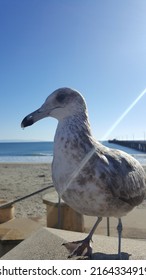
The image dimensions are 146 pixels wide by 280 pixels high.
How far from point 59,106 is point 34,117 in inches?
9.3

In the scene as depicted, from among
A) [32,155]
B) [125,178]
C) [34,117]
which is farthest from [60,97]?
[32,155]

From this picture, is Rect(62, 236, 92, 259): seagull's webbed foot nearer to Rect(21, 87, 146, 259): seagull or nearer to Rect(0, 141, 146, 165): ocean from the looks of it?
Rect(21, 87, 146, 259): seagull

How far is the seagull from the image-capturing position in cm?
248

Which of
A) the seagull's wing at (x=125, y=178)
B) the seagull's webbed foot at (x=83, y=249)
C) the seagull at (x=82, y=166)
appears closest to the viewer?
the seagull at (x=82, y=166)

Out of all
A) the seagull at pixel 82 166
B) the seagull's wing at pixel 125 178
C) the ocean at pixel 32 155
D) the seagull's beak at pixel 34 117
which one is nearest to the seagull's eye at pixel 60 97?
the seagull at pixel 82 166

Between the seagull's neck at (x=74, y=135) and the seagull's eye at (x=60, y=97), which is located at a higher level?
the seagull's eye at (x=60, y=97)

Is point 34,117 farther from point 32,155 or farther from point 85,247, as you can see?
point 32,155

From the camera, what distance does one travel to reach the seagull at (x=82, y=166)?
248 cm

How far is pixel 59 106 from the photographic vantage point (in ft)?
8.84

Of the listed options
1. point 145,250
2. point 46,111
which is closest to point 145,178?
point 145,250

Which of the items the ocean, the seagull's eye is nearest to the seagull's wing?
the seagull's eye

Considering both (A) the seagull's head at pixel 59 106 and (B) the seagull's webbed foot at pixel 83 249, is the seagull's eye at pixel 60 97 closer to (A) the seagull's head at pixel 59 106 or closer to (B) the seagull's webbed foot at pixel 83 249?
(A) the seagull's head at pixel 59 106
